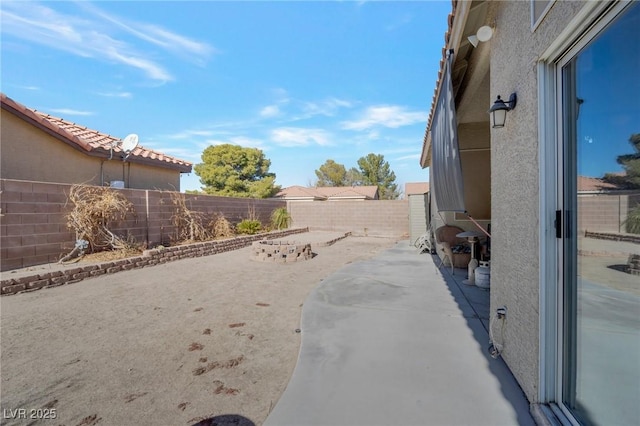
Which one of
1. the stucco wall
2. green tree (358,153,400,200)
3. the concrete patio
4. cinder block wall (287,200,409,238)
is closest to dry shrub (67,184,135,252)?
the stucco wall

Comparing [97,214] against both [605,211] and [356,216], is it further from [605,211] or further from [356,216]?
[356,216]

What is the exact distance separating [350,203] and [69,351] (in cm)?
1577

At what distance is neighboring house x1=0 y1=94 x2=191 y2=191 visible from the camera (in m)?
8.62

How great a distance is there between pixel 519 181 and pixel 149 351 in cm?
383

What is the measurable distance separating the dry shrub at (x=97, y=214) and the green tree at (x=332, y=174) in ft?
127

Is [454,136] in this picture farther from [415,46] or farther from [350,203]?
[350,203]

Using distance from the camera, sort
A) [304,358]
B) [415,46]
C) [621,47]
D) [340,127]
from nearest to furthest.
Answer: [621,47], [304,358], [415,46], [340,127]

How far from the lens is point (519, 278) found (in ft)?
7.56

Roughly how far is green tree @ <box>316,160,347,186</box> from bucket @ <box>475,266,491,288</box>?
41.3m

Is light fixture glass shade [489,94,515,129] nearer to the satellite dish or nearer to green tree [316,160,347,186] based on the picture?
the satellite dish

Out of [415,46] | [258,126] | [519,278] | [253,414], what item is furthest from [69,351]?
[258,126]

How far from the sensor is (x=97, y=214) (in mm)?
7758

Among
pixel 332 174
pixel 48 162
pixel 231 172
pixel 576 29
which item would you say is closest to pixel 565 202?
pixel 576 29

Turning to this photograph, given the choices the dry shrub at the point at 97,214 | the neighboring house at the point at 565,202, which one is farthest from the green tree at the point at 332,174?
the neighboring house at the point at 565,202
